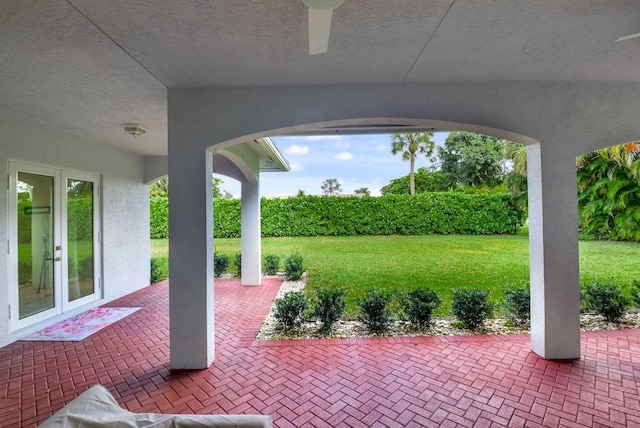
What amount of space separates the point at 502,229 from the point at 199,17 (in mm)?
16857

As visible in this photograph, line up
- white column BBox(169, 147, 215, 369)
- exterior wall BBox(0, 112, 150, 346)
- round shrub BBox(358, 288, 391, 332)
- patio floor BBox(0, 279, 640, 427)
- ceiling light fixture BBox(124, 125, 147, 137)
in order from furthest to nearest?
ceiling light fixture BBox(124, 125, 147, 137), round shrub BBox(358, 288, 391, 332), exterior wall BBox(0, 112, 150, 346), white column BBox(169, 147, 215, 369), patio floor BBox(0, 279, 640, 427)

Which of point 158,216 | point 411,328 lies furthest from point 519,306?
point 158,216

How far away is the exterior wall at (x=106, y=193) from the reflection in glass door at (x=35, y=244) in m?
0.30

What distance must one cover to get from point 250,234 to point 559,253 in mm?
6188

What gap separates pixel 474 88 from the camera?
3486mm

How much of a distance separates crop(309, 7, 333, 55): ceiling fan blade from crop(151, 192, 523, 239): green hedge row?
13.0m

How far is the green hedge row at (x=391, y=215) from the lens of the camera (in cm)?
1512

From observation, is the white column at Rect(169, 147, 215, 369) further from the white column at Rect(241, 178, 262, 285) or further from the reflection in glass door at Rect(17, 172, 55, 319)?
the white column at Rect(241, 178, 262, 285)

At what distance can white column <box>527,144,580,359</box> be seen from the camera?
3.52 metres

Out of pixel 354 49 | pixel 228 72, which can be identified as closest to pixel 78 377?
pixel 228 72

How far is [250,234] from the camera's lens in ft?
24.6

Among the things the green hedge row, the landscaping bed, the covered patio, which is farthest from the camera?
the green hedge row

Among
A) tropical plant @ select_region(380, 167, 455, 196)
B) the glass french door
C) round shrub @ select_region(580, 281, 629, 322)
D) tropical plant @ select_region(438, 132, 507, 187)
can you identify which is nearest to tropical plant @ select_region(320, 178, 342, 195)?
tropical plant @ select_region(380, 167, 455, 196)

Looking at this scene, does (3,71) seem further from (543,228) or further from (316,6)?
(543,228)
